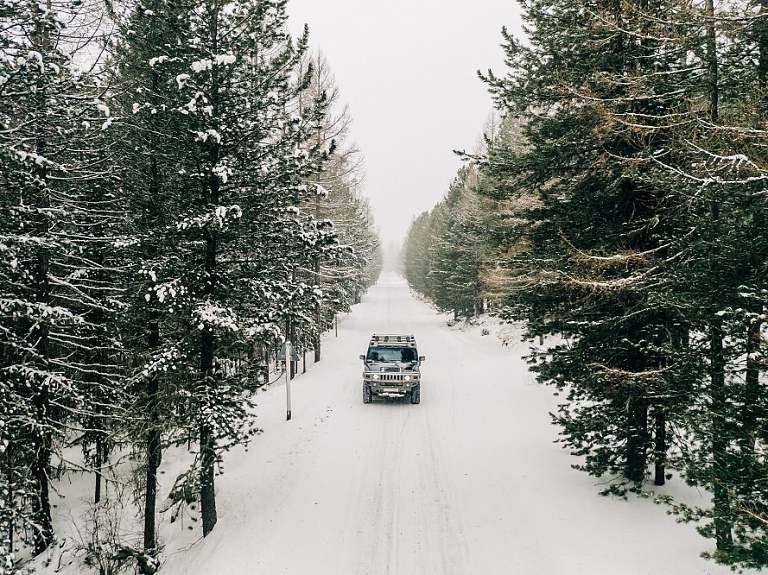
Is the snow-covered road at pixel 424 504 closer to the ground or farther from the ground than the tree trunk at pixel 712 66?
closer to the ground

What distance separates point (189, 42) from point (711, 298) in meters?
8.42

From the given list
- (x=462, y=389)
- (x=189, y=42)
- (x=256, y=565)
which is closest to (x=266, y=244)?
(x=189, y=42)

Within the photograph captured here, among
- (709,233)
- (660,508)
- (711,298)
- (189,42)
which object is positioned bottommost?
(660,508)

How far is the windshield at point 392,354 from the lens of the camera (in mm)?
15805

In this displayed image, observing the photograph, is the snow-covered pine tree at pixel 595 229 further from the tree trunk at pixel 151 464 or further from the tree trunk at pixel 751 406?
the tree trunk at pixel 151 464

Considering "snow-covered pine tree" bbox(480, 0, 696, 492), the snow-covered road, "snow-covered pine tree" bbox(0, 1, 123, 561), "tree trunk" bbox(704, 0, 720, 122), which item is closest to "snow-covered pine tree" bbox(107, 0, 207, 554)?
"snow-covered pine tree" bbox(0, 1, 123, 561)

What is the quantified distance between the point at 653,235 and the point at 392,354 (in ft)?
33.0

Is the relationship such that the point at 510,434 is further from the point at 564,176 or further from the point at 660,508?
the point at 564,176

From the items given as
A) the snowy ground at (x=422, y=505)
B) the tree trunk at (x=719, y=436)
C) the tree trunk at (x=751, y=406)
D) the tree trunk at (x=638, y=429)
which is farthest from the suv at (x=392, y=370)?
the tree trunk at (x=751, y=406)

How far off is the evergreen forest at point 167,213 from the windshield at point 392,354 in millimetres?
7551

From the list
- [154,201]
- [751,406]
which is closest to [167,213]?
[154,201]

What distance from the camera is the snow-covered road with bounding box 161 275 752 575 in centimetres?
690

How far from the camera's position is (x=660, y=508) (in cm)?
785

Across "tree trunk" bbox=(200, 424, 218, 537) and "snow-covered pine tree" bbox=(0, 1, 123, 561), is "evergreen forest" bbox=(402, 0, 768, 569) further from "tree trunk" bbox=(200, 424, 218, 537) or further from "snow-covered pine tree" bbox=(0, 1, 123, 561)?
"snow-covered pine tree" bbox=(0, 1, 123, 561)
